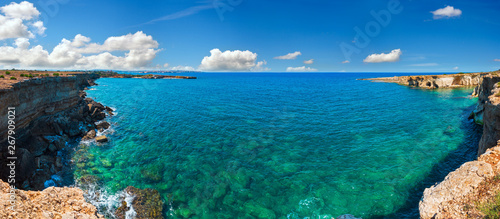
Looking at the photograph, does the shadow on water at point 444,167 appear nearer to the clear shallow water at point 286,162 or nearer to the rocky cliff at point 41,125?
the clear shallow water at point 286,162

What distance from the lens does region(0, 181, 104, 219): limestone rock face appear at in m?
8.83

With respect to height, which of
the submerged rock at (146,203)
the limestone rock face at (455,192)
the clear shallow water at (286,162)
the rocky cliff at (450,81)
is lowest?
the submerged rock at (146,203)

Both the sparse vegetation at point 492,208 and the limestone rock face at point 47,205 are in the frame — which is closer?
the limestone rock face at point 47,205

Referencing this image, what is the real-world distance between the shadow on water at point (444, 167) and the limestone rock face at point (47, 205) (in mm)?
20406

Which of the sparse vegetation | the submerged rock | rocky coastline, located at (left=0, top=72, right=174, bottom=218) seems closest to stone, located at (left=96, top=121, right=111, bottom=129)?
rocky coastline, located at (left=0, top=72, right=174, bottom=218)

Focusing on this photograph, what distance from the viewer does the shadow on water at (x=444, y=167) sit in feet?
53.9

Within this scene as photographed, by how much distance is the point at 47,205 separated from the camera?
33.3 feet

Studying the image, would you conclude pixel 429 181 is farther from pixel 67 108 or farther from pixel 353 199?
pixel 67 108

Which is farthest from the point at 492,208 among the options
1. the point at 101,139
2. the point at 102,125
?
the point at 102,125

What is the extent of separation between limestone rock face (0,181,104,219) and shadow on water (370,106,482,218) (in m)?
20.4

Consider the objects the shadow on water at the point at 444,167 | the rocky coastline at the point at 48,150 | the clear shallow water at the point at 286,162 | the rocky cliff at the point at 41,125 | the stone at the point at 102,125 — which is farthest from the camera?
the stone at the point at 102,125

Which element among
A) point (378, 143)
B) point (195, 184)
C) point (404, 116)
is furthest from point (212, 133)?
point (404, 116)

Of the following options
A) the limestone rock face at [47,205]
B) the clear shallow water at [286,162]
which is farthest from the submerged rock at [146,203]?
the limestone rock face at [47,205]

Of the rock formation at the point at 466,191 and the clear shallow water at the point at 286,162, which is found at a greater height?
the rock formation at the point at 466,191
